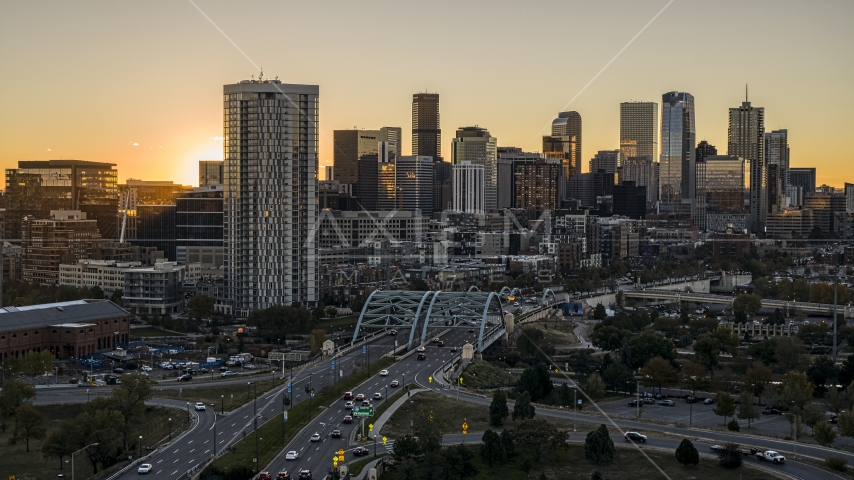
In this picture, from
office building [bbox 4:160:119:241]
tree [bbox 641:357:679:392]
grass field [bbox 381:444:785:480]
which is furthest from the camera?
office building [bbox 4:160:119:241]

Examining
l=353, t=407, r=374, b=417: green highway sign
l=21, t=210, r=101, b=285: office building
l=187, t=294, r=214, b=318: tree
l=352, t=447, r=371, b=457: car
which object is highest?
l=21, t=210, r=101, b=285: office building

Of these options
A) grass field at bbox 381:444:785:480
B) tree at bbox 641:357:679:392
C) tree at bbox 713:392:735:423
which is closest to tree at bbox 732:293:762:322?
tree at bbox 641:357:679:392

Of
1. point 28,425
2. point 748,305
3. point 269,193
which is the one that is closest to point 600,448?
point 28,425

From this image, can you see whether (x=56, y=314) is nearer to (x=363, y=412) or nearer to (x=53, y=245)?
(x=363, y=412)

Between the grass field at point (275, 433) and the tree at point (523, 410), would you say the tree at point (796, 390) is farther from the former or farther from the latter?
the grass field at point (275, 433)

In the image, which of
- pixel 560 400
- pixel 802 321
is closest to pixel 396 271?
pixel 802 321

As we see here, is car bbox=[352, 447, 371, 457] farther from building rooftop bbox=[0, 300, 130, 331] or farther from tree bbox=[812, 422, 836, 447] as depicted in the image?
building rooftop bbox=[0, 300, 130, 331]

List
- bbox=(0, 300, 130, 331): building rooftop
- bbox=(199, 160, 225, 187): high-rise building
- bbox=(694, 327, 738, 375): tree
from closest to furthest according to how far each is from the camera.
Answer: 1. bbox=(694, 327, 738, 375): tree
2. bbox=(0, 300, 130, 331): building rooftop
3. bbox=(199, 160, 225, 187): high-rise building
